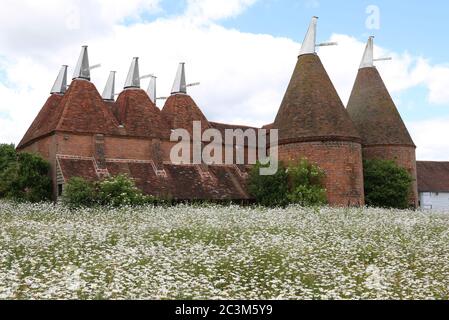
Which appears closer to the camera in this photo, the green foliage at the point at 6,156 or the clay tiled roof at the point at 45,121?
the green foliage at the point at 6,156

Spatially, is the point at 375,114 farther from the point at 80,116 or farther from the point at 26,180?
the point at 26,180

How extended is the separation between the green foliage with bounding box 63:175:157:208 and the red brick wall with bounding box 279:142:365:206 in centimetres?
799

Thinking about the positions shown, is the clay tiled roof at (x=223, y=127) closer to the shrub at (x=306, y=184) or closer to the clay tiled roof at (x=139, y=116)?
the clay tiled roof at (x=139, y=116)

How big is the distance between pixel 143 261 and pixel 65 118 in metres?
15.4

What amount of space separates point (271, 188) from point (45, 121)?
466 inches

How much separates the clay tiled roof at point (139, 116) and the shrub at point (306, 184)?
7.09m

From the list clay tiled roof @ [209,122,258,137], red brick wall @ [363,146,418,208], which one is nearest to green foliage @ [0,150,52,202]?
clay tiled roof @ [209,122,258,137]

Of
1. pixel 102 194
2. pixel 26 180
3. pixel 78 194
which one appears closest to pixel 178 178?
pixel 102 194

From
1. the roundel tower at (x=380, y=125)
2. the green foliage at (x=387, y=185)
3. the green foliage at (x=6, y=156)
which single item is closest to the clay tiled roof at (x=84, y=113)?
the green foliage at (x=6, y=156)

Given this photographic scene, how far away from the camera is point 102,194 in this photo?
1784cm

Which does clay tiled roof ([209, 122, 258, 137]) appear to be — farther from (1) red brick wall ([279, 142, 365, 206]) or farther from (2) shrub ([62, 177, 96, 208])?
(2) shrub ([62, 177, 96, 208])

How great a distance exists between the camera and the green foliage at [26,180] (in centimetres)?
1989

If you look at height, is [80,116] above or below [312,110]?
below

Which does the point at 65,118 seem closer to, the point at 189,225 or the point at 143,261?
the point at 189,225
